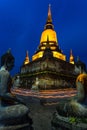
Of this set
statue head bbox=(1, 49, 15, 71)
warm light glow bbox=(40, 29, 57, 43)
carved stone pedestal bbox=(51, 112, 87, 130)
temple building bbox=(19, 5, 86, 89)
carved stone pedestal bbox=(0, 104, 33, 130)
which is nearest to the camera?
carved stone pedestal bbox=(0, 104, 33, 130)

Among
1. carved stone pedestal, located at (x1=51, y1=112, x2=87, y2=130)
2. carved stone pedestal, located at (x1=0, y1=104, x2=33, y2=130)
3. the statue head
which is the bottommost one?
carved stone pedestal, located at (x1=51, y1=112, x2=87, y2=130)

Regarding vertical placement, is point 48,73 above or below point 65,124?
above

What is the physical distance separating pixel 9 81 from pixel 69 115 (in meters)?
2.13

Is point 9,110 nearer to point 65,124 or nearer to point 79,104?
point 65,124

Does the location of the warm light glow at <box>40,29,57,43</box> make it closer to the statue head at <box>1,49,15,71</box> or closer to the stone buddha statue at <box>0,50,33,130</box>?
the statue head at <box>1,49,15,71</box>

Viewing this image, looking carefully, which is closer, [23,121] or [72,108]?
[23,121]

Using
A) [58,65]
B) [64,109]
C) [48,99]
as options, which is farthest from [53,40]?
[64,109]

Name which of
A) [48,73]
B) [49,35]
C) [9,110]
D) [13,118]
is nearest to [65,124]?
[13,118]

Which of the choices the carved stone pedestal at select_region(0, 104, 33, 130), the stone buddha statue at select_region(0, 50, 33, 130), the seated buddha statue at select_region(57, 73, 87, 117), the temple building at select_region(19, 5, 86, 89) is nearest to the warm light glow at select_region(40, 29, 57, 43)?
the temple building at select_region(19, 5, 86, 89)

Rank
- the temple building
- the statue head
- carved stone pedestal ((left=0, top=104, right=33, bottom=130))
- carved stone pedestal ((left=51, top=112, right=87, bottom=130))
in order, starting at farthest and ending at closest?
1. the temple building
2. the statue head
3. carved stone pedestal ((left=51, top=112, right=87, bottom=130))
4. carved stone pedestal ((left=0, top=104, right=33, bottom=130))

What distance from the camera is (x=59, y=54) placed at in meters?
25.8

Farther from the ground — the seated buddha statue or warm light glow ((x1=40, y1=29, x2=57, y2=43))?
warm light glow ((x1=40, y1=29, x2=57, y2=43))

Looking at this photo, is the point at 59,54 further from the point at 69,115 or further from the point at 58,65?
the point at 69,115

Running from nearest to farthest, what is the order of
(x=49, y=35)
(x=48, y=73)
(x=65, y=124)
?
(x=65, y=124)
(x=48, y=73)
(x=49, y=35)
